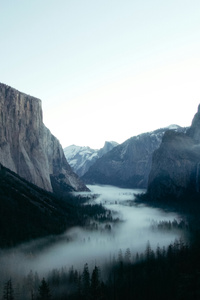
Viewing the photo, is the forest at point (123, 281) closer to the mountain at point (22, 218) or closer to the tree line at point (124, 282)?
the tree line at point (124, 282)

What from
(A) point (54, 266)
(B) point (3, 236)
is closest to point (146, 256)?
(A) point (54, 266)

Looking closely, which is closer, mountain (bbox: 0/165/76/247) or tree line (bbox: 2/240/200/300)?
tree line (bbox: 2/240/200/300)

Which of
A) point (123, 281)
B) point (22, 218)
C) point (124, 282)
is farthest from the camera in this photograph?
point (22, 218)

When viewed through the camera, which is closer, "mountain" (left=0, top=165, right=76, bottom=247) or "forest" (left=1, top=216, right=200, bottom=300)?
"forest" (left=1, top=216, right=200, bottom=300)

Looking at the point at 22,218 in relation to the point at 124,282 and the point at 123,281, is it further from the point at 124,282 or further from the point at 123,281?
the point at 124,282

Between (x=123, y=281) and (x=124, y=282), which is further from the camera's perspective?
(x=123, y=281)

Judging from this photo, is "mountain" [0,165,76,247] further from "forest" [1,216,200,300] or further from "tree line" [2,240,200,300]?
"tree line" [2,240,200,300]

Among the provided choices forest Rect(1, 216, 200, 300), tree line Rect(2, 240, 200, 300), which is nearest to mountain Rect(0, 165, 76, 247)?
forest Rect(1, 216, 200, 300)

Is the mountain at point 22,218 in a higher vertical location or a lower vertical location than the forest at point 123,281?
higher

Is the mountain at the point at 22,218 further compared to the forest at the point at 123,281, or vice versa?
the mountain at the point at 22,218

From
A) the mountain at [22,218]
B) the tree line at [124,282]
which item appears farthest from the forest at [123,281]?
the mountain at [22,218]

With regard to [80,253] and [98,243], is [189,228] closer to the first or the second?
[98,243]

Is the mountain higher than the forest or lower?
higher

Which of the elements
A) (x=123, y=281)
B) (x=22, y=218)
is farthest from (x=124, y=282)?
(x=22, y=218)
